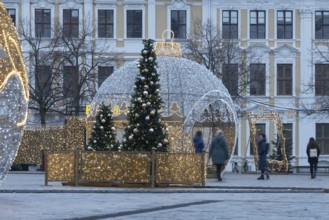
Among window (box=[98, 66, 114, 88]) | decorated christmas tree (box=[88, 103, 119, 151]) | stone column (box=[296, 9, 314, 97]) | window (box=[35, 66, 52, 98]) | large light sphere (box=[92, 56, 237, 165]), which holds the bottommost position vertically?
decorated christmas tree (box=[88, 103, 119, 151])

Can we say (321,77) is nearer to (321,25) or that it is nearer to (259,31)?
(321,25)

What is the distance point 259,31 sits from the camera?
67938mm

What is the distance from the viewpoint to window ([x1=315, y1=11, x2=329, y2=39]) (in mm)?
68069

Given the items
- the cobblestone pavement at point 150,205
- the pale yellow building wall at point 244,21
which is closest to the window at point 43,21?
the pale yellow building wall at point 244,21

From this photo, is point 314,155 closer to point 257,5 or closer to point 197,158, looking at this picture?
point 197,158

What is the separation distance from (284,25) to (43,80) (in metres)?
16.9

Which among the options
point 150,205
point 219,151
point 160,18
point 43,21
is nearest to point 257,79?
point 160,18

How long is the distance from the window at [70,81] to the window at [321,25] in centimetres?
1754

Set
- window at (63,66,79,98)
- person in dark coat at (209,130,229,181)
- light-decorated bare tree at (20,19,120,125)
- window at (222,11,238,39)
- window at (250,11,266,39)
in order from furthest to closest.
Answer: window at (250,11,266,39), window at (222,11,238,39), window at (63,66,79,98), light-decorated bare tree at (20,19,120,125), person in dark coat at (209,130,229,181)

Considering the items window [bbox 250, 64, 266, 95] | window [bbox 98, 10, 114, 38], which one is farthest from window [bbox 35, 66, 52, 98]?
window [bbox 250, 64, 266, 95]

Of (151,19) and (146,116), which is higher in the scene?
(151,19)

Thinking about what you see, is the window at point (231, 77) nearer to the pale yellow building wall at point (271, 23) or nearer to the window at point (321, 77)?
the window at point (321, 77)

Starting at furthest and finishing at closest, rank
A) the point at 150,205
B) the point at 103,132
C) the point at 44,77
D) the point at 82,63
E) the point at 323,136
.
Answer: the point at 323,136 → the point at 44,77 → the point at 82,63 → the point at 103,132 → the point at 150,205

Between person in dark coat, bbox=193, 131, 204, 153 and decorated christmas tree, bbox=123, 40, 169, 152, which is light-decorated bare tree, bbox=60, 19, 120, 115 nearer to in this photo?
person in dark coat, bbox=193, 131, 204, 153
